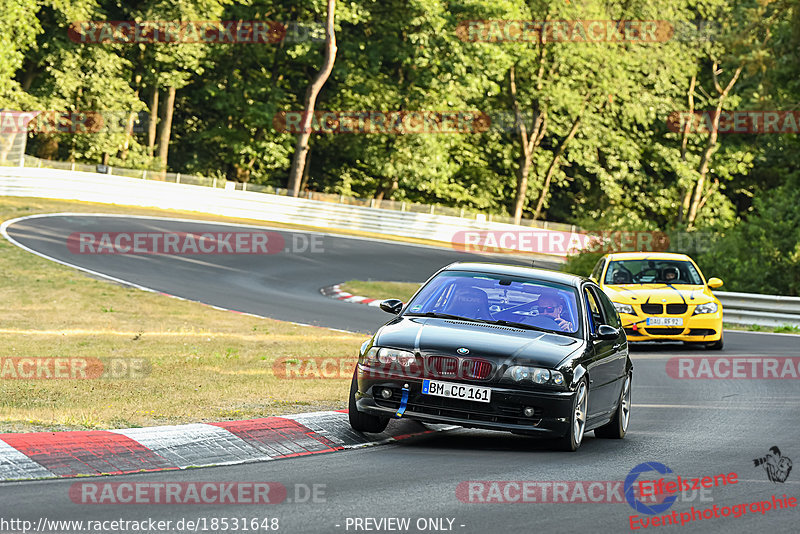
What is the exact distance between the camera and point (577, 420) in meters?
8.91

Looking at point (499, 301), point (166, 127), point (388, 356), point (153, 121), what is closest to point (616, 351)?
point (499, 301)

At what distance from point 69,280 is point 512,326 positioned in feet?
52.3

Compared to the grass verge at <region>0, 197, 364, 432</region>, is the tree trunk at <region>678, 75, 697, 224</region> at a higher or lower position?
higher

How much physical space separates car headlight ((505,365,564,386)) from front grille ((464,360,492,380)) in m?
0.14

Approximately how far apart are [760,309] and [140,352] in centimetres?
1554

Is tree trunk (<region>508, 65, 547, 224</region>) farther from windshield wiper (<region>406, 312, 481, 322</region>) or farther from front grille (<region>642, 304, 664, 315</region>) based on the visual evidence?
windshield wiper (<region>406, 312, 481, 322</region>)

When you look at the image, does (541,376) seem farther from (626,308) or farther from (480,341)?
(626,308)

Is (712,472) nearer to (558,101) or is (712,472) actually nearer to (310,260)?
(310,260)

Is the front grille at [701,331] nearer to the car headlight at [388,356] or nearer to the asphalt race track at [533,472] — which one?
the asphalt race track at [533,472]

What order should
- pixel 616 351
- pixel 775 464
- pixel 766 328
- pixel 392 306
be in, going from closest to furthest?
pixel 775 464 → pixel 392 306 → pixel 616 351 → pixel 766 328

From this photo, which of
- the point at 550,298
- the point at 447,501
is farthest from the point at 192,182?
the point at 447,501

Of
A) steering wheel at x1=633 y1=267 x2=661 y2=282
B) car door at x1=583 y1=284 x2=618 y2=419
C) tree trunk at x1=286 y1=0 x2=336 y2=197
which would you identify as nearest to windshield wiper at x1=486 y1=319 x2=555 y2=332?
car door at x1=583 y1=284 x2=618 y2=419

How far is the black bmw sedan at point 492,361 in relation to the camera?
852 cm

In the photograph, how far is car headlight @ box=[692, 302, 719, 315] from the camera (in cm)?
1853
